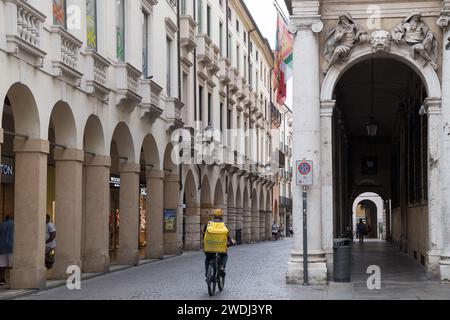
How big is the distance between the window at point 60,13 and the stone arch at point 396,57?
20.9ft

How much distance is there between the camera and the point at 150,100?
26328 mm

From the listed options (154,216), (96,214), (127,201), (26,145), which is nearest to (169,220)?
(154,216)

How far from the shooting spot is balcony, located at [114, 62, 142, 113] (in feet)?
76.9

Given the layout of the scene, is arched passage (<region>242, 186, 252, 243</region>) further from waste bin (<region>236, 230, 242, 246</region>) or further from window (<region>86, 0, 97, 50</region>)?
window (<region>86, 0, 97, 50</region>)

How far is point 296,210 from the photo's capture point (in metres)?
17.5

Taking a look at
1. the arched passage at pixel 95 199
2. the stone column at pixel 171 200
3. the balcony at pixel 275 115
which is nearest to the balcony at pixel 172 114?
the stone column at pixel 171 200

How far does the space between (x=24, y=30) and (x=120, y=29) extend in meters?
8.42

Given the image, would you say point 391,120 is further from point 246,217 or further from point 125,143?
point 246,217

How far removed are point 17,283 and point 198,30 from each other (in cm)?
2176

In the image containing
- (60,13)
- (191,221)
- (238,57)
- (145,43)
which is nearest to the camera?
(60,13)

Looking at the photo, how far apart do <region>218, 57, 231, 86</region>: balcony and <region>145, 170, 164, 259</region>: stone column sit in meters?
13.8

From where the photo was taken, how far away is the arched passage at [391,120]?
706 inches

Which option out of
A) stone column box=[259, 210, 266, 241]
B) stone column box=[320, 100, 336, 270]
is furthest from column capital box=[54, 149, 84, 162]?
stone column box=[259, 210, 266, 241]

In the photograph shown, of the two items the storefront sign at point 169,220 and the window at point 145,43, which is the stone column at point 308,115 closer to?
the window at point 145,43
